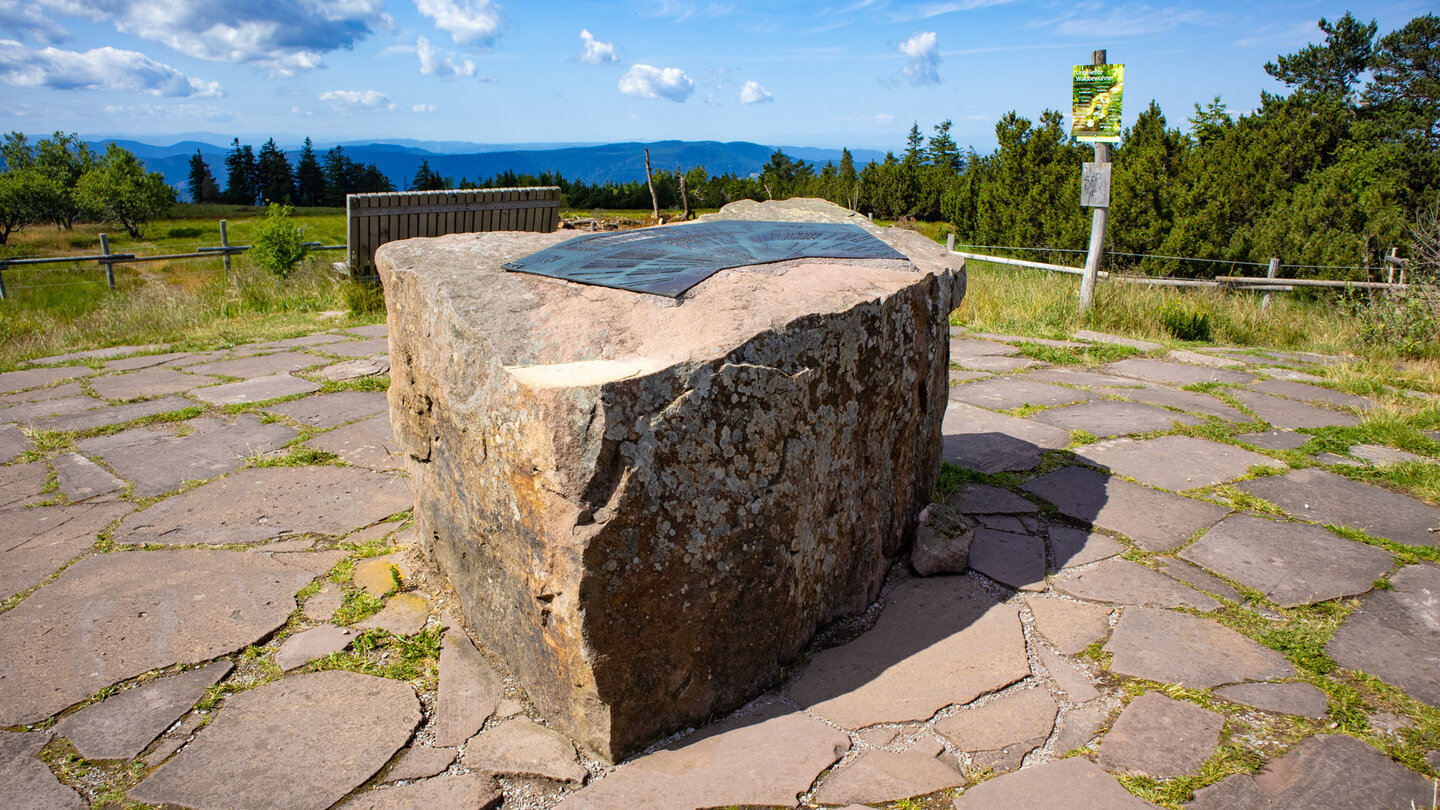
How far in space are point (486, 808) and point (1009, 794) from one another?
1093mm

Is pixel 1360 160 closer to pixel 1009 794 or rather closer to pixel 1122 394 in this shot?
pixel 1122 394

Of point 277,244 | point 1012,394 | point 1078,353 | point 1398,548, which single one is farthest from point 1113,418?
point 277,244

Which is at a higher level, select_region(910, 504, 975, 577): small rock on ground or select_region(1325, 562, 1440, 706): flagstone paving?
select_region(910, 504, 975, 577): small rock on ground

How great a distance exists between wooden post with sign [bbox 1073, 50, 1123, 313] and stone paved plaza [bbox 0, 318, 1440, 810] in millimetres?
3964

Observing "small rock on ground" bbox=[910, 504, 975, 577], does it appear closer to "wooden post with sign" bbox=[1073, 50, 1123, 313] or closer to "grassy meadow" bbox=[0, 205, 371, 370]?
"wooden post with sign" bbox=[1073, 50, 1123, 313]

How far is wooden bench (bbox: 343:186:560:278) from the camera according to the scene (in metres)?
7.38

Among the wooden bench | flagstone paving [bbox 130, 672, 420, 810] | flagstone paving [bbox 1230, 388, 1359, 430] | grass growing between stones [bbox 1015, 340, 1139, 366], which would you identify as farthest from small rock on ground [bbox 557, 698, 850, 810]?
the wooden bench

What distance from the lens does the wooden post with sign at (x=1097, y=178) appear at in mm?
6910

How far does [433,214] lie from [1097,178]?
6129mm

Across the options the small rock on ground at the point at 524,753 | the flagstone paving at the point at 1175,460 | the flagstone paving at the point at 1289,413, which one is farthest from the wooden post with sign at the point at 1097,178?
the small rock on ground at the point at 524,753

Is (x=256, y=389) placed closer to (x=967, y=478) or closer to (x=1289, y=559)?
(x=967, y=478)

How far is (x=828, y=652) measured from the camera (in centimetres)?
228

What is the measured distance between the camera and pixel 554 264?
267cm

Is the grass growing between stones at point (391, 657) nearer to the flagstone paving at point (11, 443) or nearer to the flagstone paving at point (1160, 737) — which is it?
the flagstone paving at point (1160, 737)
